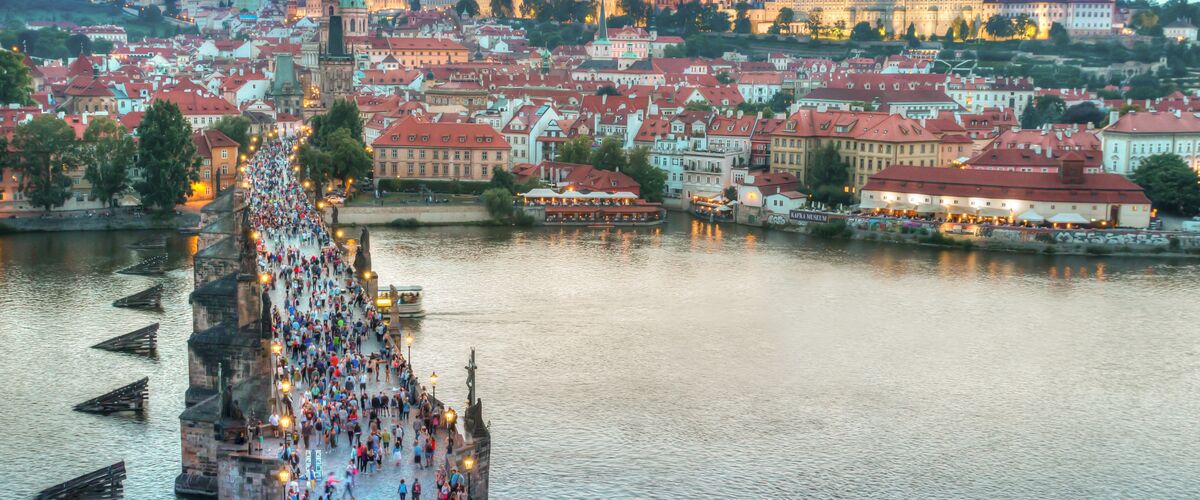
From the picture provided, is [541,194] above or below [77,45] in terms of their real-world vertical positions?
below

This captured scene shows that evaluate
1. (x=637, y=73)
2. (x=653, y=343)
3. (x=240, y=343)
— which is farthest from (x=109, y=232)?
(x=637, y=73)

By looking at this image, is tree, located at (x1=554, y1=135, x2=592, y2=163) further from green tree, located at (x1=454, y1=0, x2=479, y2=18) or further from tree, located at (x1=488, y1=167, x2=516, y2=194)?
green tree, located at (x1=454, y1=0, x2=479, y2=18)

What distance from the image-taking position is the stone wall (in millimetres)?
42812

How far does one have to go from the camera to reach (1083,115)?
207 ft

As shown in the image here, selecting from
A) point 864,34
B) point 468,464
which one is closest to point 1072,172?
point 468,464

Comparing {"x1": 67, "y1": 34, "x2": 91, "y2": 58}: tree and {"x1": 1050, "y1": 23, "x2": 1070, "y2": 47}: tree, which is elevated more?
{"x1": 1050, "y1": 23, "x2": 1070, "y2": 47}: tree

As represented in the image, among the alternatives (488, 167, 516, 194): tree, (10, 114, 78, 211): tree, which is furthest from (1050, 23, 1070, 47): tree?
(10, 114, 78, 211): tree

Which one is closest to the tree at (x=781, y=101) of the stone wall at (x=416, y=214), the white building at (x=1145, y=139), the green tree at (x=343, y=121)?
the white building at (x=1145, y=139)

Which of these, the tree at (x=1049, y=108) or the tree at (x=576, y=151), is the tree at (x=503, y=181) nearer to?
the tree at (x=576, y=151)

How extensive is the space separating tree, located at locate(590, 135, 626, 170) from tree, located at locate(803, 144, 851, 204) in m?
5.89

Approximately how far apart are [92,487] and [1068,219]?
2885cm

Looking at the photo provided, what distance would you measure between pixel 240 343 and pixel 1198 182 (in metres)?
32.8

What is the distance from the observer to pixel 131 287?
104ft

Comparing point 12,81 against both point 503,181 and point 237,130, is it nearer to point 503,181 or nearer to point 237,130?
point 237,130
